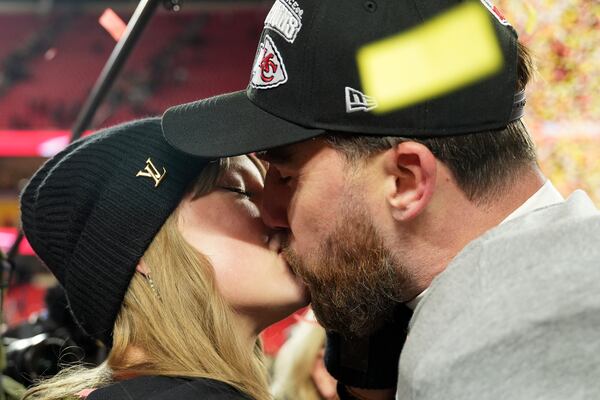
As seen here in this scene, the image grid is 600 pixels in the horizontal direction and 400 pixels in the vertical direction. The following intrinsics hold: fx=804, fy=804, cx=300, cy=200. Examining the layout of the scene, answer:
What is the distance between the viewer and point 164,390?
1.15 metres

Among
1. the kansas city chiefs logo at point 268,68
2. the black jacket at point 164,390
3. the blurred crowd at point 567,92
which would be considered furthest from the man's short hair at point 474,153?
the blurred crowd at point 567,92

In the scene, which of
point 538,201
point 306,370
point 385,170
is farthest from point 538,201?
point 306,370

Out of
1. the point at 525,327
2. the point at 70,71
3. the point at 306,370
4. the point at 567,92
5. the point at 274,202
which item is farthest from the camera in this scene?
the point at 70,71

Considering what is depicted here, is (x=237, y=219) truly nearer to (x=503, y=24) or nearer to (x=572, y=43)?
(x=503, y=24)

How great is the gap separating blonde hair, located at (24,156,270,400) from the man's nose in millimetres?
127

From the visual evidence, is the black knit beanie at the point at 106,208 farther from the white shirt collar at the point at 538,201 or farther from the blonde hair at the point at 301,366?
the blonde hair at the point at 301,366

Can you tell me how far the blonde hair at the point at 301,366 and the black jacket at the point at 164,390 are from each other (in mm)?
1157

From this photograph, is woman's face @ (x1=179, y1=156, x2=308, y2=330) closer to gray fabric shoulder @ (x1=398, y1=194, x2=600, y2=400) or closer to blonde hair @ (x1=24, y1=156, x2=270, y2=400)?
blonde hair @ (x1=24, y1=156, x2=270, y2=400)

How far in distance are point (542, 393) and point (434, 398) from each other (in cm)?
11

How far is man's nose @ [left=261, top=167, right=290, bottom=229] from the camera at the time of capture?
50.5 inches

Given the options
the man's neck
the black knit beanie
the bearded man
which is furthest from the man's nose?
the man's neck

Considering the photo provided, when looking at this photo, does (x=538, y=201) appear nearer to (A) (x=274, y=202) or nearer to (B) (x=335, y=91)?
(B) (x=335, y=91)

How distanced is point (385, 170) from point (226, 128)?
0.25 m

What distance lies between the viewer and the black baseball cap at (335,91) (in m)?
1.09
